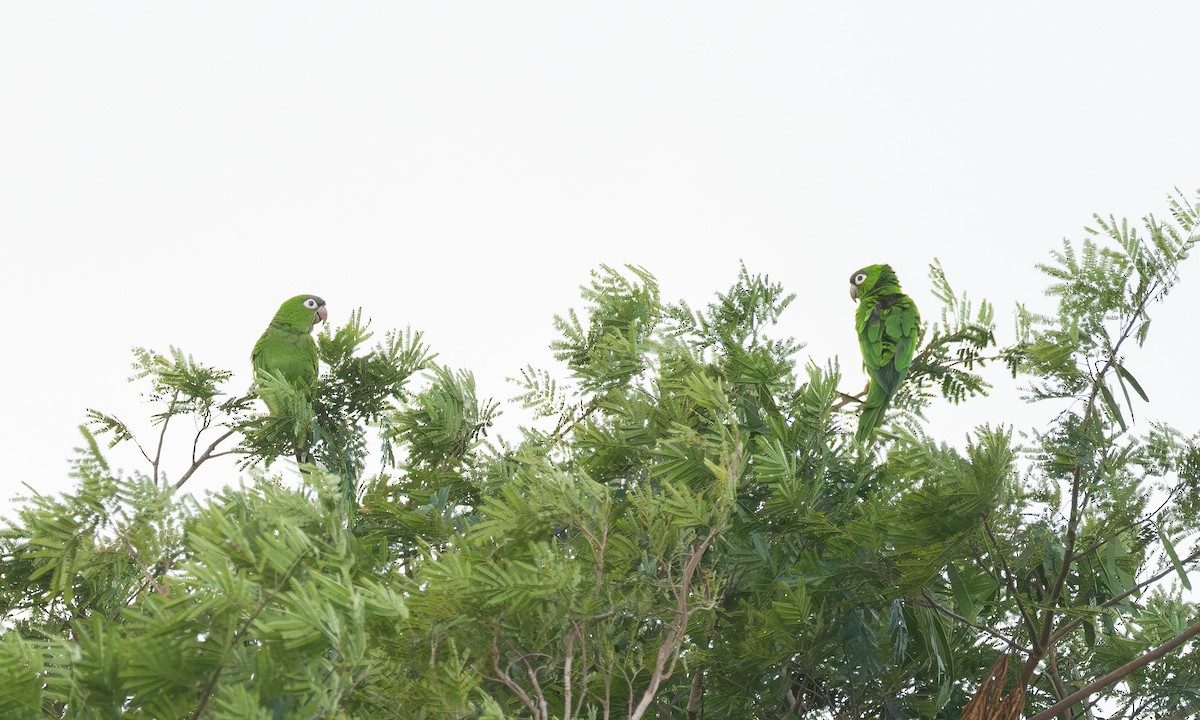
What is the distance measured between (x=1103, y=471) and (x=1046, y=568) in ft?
1.46

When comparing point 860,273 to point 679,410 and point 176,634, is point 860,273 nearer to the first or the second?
point 679,410

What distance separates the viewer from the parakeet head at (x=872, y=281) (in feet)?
22.5

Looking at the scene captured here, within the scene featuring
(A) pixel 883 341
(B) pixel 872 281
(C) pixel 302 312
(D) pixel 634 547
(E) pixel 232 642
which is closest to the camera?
(E) pixel 232 642

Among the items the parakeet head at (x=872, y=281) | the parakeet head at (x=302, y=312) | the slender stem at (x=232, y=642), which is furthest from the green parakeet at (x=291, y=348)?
the slender stem at (x=232, y=642)

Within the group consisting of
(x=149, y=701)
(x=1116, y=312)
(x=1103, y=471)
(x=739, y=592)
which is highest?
(x=1116, y=312)

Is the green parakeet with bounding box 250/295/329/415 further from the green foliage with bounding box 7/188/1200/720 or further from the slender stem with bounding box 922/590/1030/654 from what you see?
the slender stem with bounding box 922/590/1030/654

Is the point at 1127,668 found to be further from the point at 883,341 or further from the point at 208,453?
the point at 208,453

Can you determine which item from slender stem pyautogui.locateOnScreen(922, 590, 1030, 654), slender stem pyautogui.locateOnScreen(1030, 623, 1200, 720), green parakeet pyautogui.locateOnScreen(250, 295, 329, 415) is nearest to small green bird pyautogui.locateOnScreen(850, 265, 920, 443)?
slender stem pyautogui.locateOnScreen(922, 590, 1030, 654)

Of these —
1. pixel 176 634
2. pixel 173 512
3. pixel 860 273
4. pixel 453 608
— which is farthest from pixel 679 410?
pixel 860 273

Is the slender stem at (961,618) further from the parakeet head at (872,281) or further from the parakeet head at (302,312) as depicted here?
the parakeet head at (302,312)

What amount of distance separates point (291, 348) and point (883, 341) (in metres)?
3.68

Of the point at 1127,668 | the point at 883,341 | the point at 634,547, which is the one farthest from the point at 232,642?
the point at 883,341

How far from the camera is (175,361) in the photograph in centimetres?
647

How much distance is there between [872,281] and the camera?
7.03 m
